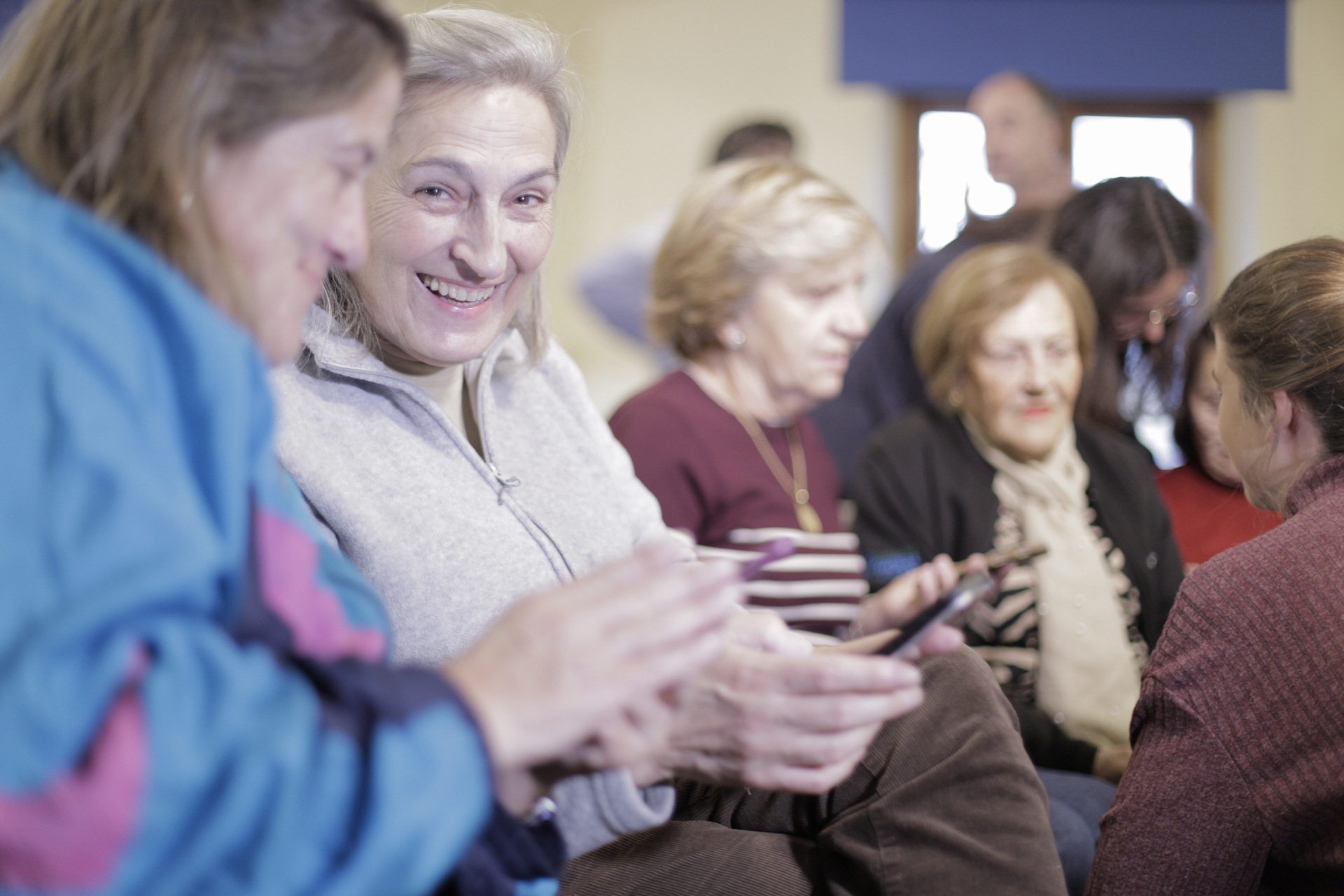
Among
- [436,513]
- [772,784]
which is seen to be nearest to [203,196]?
[436,513]

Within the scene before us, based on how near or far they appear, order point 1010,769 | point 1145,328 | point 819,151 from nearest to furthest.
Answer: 1. point 1010,769
2. point 1145,328
3. point 819,151

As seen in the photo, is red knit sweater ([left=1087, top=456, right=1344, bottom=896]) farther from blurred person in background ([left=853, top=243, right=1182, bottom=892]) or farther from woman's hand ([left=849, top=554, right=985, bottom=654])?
blurred person in background ([left=853, top=243, right=1182, bottom=892])

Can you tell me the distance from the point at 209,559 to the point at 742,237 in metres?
1.63

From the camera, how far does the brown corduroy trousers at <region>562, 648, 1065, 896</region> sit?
Answer: 110 centimetres

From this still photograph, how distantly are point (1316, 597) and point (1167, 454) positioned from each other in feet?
9.80

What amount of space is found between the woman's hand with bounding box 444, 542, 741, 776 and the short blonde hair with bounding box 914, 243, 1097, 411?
154cm

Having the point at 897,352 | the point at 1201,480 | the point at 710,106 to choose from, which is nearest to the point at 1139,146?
the point at 710,106

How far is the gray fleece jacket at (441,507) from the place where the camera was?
1160mm

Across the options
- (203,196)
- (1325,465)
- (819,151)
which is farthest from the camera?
(819,151)

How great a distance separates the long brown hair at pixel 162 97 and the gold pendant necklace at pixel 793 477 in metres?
1.41

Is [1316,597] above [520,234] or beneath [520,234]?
Result: beneath

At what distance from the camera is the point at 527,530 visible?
1.28m

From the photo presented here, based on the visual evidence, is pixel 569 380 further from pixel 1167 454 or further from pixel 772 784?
pixel 1167 454

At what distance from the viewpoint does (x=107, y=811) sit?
1.98ft
